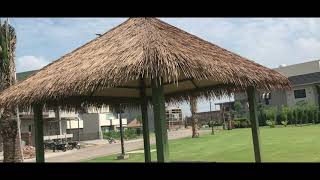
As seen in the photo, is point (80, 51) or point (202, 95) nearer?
point (80, 51)

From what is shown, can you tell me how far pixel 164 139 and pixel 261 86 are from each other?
309 centimetres

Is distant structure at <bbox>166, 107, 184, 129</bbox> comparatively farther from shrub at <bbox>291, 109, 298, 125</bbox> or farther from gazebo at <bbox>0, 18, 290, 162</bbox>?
gazebo at <bbox>0, 18, 290, 162</bbox>

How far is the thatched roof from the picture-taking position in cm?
752

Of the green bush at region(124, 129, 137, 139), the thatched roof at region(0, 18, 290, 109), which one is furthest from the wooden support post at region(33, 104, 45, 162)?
the green bush at region(124, 129, 137, 139)

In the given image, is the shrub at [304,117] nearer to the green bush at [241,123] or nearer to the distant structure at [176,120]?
the green bush at [241,123]

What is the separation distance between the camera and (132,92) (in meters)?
13.0

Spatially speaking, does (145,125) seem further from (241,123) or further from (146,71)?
(241,123)

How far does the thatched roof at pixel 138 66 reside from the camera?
7523 millimetres

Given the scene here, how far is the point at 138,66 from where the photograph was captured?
732 cm

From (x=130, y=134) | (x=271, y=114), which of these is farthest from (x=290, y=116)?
(x=130, y=134)

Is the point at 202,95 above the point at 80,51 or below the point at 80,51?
below

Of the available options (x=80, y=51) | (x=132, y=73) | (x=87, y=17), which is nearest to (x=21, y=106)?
(x=80, y=51)

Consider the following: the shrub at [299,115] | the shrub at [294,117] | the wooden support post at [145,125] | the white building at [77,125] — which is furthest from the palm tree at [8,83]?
the shrub at [299,115]

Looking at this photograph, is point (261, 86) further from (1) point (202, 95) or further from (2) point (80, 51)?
(2) point (80, 51)
